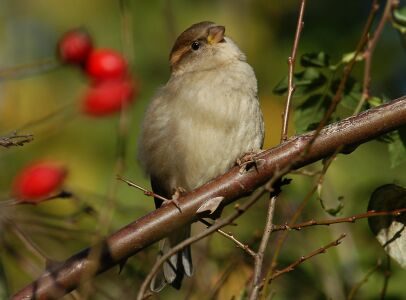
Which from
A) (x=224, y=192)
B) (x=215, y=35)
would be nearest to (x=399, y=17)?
(x=224, y=192)

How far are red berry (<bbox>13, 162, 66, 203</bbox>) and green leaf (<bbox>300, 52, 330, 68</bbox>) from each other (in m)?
1.03

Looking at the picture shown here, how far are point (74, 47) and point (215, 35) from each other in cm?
93

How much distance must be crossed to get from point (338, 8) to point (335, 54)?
0.78 meters

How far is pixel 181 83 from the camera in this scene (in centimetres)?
393

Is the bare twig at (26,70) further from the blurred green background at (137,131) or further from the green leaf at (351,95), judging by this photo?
the green leaf at (351,95)

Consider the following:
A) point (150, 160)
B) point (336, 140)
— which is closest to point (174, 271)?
point (150, 160)

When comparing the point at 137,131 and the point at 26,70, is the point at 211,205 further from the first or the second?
the point at 137,131

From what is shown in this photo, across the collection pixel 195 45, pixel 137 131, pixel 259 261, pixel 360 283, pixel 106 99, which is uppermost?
pixel 106 99

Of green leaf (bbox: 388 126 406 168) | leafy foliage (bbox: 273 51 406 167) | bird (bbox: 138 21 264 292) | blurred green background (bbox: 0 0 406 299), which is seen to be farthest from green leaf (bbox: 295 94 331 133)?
blurred green background (bbox: 0 0 406 299)

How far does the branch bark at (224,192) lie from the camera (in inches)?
106

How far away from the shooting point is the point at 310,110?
322 centimetres

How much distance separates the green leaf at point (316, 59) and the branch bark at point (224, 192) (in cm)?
44

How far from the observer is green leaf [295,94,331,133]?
10.5ft

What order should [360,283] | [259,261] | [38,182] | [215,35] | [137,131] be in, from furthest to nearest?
1. [137,131]
2. [215,35]
3. [38,182]
4. [360,283]
5. [259,261]
